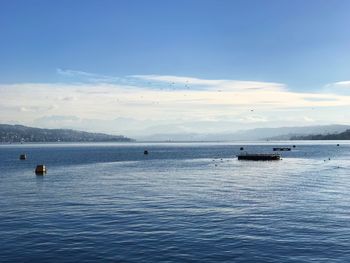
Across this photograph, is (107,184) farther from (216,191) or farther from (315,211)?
(315,211)

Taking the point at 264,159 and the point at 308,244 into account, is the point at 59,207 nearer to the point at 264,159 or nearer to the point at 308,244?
the point at 308,244

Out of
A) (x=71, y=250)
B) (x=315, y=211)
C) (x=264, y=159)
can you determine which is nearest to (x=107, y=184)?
(x=315, y=211)

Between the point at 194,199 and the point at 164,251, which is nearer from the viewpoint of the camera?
the point at 164,251

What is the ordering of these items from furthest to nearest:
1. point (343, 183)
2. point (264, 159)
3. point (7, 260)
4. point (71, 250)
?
point (264, 159) < point (343, 183) < point (71, 250) < point (7, 260)

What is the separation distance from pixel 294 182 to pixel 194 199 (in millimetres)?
36245

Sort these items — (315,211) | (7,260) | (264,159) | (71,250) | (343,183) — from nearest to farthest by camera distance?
(7,260)
(71,250)
(315,211)
(343,183)
(264,159)

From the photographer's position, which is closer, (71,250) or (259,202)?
(71,250)

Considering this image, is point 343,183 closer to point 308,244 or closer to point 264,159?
point 308,244

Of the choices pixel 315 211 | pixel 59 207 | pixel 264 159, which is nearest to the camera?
pixel 315 211

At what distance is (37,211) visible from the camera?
5684 cm

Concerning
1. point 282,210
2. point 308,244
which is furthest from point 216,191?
A: point 308,244

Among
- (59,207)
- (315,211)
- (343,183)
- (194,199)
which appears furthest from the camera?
(343,183)

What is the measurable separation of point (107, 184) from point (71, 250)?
5438 centimetres

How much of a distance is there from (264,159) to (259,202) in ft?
432
